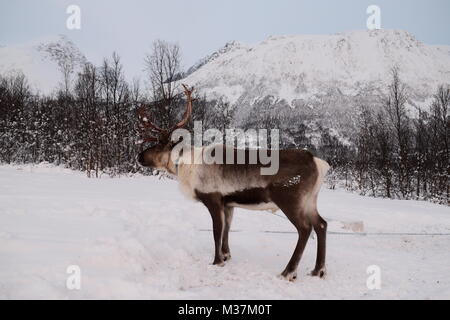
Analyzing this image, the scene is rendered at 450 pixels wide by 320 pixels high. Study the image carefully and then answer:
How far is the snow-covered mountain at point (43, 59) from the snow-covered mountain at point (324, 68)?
3885cm

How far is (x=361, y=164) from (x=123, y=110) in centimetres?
2197

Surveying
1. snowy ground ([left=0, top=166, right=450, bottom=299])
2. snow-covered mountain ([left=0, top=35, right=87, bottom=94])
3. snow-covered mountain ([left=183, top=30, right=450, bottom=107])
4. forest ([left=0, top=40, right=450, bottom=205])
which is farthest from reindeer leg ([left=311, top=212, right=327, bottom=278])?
snow-covered mountain ([left=183, top=30, right=450, bottom=107])

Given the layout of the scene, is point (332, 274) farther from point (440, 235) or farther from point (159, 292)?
point (440, 235)

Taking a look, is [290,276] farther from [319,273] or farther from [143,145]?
[143,145]

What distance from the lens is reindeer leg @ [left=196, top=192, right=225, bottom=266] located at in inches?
205

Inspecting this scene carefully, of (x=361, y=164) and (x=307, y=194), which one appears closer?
(x=307, y=194)

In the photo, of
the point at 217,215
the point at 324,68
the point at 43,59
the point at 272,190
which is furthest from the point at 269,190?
the point at 324,68

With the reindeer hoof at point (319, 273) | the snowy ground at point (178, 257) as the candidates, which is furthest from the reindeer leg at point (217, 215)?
the reindeer hoof at point (319, 273)

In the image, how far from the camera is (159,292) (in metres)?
3.88

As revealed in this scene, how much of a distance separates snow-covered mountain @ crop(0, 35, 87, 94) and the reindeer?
89193 mm

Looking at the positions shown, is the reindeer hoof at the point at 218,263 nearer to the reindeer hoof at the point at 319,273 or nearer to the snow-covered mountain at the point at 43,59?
the reindeer hoof at the point at 319,273

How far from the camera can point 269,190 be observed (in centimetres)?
489

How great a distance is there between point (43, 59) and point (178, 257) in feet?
384
